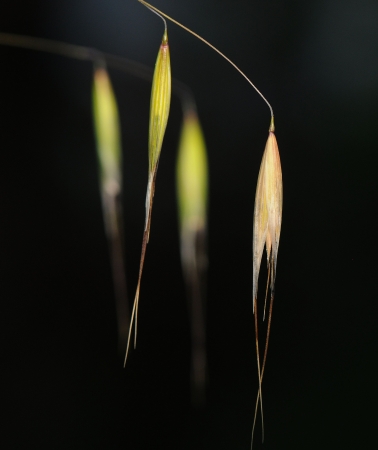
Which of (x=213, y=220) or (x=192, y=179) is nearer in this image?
(x=192, y=179)

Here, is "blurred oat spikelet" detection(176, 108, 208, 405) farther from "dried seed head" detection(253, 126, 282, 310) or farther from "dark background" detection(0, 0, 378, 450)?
"dark background" detection(0, 0, 378, 450)

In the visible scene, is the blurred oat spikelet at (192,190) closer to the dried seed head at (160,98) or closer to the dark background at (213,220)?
the dried seed head at (160,98)

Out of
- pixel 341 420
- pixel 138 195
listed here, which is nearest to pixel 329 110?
pixel 138 195

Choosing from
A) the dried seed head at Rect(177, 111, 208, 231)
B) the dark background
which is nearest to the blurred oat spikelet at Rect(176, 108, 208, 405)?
the dried seed head at Rect(177, 111, 208, 231)

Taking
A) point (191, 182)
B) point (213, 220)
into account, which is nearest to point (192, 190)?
point (191, 182)

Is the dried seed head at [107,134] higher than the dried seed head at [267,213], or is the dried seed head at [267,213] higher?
the dried seed head at [107,134]

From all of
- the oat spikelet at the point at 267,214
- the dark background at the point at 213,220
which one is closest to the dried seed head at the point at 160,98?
the oat spikelet at the point at 267,214

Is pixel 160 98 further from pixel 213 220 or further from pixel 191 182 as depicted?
pixel 213 220
